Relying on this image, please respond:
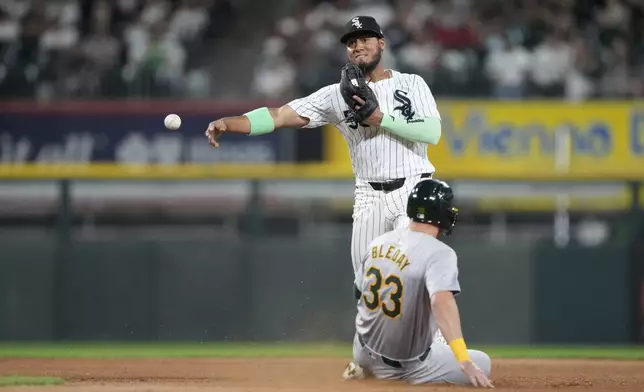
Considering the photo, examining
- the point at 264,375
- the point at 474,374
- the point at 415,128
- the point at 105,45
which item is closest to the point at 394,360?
the point at 474,374

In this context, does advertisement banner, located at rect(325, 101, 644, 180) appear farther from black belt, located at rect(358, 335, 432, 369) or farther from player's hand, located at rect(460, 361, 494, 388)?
player's hand, located at rect(460, 361, 494, 388)

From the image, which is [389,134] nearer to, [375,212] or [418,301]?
[375,212]

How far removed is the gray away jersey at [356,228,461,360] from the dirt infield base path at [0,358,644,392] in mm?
249

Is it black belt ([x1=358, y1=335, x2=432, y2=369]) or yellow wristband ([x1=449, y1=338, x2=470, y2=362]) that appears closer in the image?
yellow wristband ([x1=449, y1=338, x2=470, y2=362])

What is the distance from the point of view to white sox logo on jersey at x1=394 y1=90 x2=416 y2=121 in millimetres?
6828

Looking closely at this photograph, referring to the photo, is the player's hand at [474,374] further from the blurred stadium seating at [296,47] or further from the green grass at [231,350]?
the blurred stadium seating at [296,47]

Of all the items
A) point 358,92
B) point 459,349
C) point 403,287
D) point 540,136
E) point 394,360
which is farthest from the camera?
point 540,136

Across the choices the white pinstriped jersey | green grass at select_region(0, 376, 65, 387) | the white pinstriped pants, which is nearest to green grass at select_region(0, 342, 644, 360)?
green grass at select_region(0, 376, 65, 387)

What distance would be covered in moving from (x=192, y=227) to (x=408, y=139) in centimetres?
589

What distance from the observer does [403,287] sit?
6.14 meters

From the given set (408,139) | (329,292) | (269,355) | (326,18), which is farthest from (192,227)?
(408,139)

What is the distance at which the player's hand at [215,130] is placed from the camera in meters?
6.64

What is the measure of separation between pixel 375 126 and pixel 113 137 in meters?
7.35

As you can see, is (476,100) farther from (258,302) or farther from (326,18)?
(258,302)
